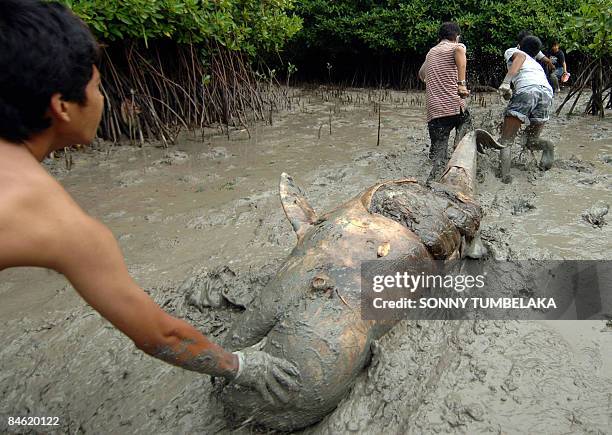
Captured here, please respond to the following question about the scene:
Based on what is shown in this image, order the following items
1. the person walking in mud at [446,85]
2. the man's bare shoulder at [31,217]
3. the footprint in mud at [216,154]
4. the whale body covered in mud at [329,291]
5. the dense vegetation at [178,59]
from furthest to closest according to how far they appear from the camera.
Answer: the footprint in mud at [216,154] < the dense vegetation at [178,59] < the person walking in mud at [446,85] < the whale body covered in mud at [329,291] < the man's bare shoulder at [31,217]

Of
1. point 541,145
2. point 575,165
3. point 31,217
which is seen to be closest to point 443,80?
point 541,145

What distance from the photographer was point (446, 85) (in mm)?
4773

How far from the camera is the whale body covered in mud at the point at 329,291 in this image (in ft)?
6.40

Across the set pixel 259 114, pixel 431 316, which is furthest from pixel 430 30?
pixel 431 316

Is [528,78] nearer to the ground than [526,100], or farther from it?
farther from it

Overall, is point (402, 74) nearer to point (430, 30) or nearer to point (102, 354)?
point (430, 30)

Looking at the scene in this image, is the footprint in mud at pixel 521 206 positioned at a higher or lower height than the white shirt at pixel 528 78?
lower

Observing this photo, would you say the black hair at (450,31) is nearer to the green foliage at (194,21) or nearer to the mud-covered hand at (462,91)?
the mud-covered hand at (462,91)

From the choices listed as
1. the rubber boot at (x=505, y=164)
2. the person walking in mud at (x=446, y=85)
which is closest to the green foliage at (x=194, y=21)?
the person walking in mud at (x=446, y=85)

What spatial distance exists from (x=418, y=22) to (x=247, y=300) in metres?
8.46

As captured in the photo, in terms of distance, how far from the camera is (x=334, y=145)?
637cm

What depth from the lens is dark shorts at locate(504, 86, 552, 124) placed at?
188 inches

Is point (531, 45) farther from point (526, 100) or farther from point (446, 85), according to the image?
point (446, 85)

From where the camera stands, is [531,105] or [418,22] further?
[418,22]
